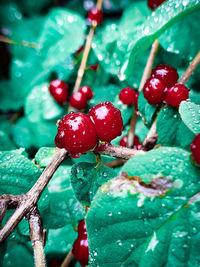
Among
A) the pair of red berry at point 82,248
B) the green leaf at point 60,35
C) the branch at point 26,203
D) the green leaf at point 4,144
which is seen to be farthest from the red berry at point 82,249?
the green leaf at point 60,35

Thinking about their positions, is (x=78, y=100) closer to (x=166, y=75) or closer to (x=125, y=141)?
(x=125, y=141)

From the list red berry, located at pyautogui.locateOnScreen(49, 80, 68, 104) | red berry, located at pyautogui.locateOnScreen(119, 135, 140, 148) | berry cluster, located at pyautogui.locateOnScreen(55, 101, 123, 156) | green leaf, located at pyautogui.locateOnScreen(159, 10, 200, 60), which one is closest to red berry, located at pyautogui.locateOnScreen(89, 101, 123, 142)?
berry cluster, located at pyautogui.locateOnScreen(55, 101, 123, 156)

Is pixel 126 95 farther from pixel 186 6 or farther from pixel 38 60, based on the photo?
pixel 38 60

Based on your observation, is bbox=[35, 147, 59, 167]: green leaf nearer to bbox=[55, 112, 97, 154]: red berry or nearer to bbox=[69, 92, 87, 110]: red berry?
bbox=[55, 112, 97, 154]: red berry

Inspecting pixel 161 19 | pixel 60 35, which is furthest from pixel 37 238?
pixel 60 35

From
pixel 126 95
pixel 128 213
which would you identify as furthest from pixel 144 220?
pixel 126 95
